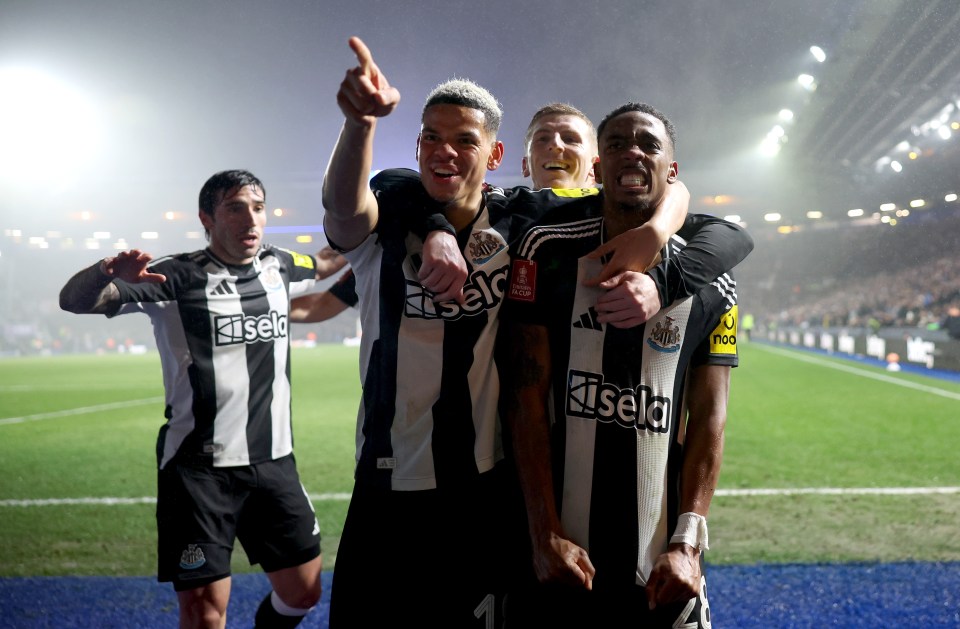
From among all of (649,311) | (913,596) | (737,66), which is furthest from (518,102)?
(649,311)

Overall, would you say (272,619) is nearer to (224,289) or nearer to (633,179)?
(224,289)

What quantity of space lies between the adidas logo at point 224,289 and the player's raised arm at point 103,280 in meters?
0.35


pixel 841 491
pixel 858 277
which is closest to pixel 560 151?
pixel 841 491

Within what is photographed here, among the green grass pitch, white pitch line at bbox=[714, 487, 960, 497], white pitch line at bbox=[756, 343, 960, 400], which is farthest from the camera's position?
white pitch line at bbox=[756, 343, 960, 400]

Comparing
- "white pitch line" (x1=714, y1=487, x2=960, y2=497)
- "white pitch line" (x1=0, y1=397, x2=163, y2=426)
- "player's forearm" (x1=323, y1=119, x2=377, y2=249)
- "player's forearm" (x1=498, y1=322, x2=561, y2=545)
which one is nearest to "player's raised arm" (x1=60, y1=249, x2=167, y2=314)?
"player's forearm" (x1=323, y1=119, x2=377, y2=249)

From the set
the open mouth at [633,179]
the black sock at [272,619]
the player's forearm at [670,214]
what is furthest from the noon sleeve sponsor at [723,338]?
the black sock at [272,619]

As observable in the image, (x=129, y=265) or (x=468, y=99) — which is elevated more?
(x=468, y=99)

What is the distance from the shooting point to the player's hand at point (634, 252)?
172 cm

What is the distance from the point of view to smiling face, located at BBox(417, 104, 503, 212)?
74.9 inches

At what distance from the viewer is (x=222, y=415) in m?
3.06

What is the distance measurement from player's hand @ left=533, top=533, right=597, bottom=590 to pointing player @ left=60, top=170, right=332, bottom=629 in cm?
167

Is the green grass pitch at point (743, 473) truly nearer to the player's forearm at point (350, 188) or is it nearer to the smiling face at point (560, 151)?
the smiling face at point (560, 151)

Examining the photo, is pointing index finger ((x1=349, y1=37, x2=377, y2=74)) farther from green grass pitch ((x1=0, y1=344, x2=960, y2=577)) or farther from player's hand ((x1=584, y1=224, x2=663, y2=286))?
green grass pitch ((x1=0, y1=344, x2=960, y2=577))

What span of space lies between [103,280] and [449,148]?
67.0 inches
